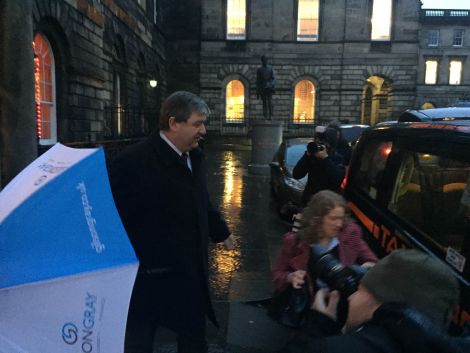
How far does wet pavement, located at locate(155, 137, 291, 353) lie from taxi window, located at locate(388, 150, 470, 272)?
1.71 metres

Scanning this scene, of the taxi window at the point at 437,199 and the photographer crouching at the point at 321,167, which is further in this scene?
the photographer crouching at the point at 321,167

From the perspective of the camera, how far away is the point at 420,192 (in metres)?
2.68

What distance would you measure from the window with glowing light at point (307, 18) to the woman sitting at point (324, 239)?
3054 centimetres

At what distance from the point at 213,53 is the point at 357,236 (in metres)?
29.8

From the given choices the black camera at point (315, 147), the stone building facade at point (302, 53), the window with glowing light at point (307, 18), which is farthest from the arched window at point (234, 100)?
the black camera at point (315, 147)

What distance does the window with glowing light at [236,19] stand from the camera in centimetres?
3081

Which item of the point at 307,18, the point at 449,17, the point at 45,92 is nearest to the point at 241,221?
the point at 45,92

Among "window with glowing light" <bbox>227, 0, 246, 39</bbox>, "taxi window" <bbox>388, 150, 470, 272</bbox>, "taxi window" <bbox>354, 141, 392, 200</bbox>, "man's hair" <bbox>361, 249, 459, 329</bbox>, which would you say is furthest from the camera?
"window with glowing light" <bbox>227, 0, 246, 39</bbox>

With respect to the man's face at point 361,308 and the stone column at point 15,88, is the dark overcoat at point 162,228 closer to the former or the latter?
the stone column at point 15,88

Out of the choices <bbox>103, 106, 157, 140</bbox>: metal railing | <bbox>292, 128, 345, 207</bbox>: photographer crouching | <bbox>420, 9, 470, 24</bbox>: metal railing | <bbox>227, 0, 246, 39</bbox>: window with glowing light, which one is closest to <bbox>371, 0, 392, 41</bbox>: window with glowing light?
<bbox>227, 0, 246, 39</bbox>: window with glowing light

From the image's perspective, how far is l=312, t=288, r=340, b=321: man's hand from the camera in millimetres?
1459

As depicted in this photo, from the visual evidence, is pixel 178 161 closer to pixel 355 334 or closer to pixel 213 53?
pixel 355 334

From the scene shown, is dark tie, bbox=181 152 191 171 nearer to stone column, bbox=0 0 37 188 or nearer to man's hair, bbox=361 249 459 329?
stone column, bbox=0 0 37 188

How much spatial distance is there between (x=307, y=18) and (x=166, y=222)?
31.5 meters
